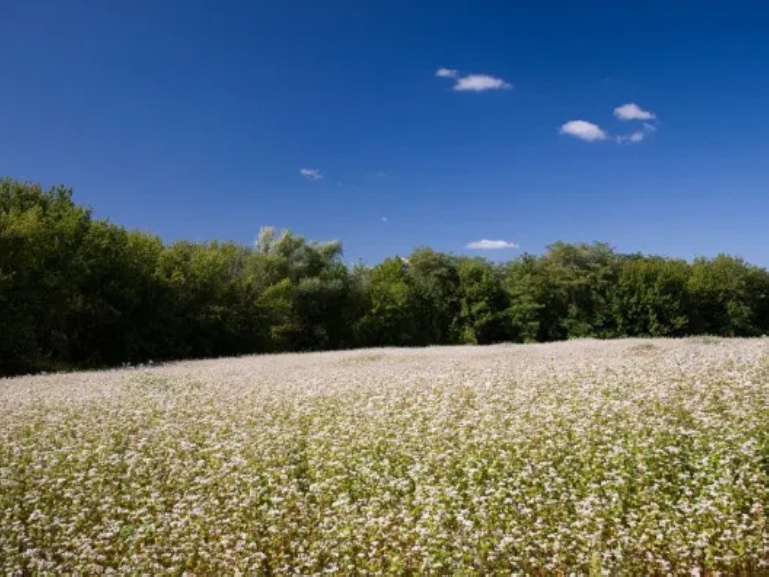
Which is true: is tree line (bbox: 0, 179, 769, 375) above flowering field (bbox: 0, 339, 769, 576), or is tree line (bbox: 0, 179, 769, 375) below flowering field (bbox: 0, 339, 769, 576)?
above

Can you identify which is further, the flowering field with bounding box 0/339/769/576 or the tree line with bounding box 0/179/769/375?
the tree line with bounding box 0/179/769/375

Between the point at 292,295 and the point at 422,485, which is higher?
the point at 292,295

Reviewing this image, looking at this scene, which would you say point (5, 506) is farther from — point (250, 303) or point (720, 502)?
point (250, 303)

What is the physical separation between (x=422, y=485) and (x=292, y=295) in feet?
153

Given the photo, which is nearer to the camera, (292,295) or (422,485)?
(422,485)

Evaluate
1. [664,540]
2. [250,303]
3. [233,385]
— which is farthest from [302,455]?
[250,303]

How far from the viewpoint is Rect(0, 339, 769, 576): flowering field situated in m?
7.20

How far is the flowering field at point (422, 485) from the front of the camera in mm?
7203

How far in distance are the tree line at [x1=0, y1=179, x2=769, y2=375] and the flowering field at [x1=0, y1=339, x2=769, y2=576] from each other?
77.8 feet

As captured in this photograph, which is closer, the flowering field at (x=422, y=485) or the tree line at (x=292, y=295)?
the flowering field at (x=422, y=485)

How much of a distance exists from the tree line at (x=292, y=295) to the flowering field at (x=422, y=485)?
23.7 meters

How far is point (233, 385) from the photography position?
1927cm

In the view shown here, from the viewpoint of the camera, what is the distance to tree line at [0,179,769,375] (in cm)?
3434

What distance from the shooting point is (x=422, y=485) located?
28.2 feet
